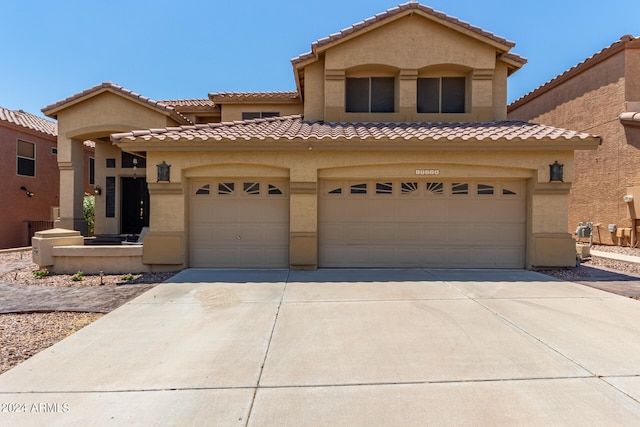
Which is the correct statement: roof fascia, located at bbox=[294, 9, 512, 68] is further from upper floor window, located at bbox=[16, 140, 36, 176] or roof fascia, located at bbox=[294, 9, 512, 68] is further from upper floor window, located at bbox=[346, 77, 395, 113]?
upper floor window, located at bbox=[16, 140, 36, 176]

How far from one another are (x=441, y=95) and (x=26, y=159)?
1993 centimetres

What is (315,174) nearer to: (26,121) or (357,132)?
(357,132)

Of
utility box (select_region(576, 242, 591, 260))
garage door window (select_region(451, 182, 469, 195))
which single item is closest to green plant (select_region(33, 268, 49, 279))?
garage door window (select_region(451, 182, 469, 195))

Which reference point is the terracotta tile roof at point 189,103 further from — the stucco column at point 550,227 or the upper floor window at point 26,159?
the stucco column at point 550,227

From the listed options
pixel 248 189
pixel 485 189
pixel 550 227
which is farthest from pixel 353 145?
pixel 550 227

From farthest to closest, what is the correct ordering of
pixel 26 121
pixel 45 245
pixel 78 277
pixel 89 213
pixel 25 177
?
pixel 26 121
pixel 25 177
pixel 89 213
pixel 45 245
pixel 78 277

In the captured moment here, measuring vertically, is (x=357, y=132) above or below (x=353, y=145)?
above

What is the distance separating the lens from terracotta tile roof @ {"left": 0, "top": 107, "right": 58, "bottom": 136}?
55.5 feet

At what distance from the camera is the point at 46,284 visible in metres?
8.16

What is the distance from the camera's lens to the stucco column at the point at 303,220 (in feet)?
31.1

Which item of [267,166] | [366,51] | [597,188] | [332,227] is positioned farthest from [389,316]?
[597,188]

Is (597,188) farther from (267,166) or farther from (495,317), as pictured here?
(267,166)

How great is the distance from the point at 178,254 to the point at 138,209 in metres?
7.30

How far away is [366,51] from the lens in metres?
11.5
